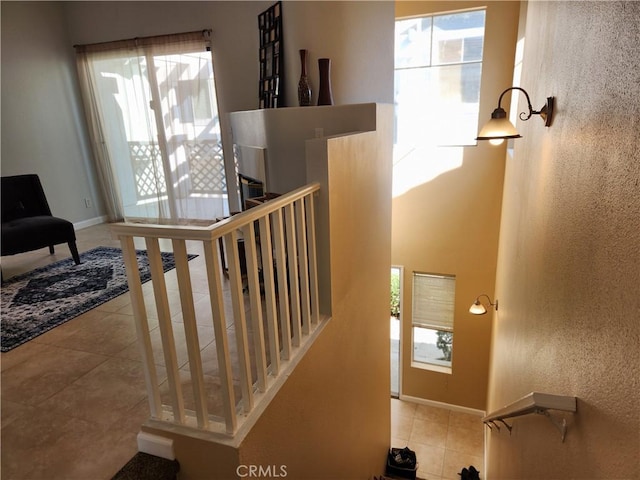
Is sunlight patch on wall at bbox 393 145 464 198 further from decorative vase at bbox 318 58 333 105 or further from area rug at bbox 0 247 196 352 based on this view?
area rug at bbox 0 247 196 352

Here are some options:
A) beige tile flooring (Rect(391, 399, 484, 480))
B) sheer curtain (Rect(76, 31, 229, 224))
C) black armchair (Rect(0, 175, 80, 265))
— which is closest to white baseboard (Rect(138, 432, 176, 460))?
black armchair (Rect(0, 175, 80, 265))

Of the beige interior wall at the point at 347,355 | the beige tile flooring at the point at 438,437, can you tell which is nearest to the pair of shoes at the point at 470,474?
the beige tile flooring at the point at 438,437

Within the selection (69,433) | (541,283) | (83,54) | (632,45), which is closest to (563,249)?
(541,283)

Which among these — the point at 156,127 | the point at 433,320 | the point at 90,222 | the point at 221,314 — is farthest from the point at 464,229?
the point at 90,222

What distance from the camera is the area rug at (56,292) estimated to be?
2598 mm

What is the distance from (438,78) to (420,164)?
3.69 ft

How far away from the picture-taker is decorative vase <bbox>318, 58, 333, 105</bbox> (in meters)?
3.81

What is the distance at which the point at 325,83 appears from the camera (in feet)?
12.6

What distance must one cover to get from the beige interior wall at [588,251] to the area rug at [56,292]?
2.42 metres

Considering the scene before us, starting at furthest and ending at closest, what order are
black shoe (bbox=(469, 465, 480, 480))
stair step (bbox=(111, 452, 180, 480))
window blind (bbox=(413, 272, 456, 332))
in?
1. window blind (bbox=(413, 272, 456, 332))
2. black shoe (bbox=(469, 465, 480, 480))
3. stair step (bbox=(111, 452, 180, 480))

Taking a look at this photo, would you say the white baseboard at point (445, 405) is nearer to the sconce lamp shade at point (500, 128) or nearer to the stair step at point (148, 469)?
the sconce lamp shade at point (500, 128)

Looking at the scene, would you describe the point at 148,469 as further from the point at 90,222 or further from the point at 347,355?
the point at 90,222

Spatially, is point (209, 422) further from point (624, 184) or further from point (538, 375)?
point (624, 184)

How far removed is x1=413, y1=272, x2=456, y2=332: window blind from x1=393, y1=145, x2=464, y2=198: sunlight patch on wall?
4.39 feet
